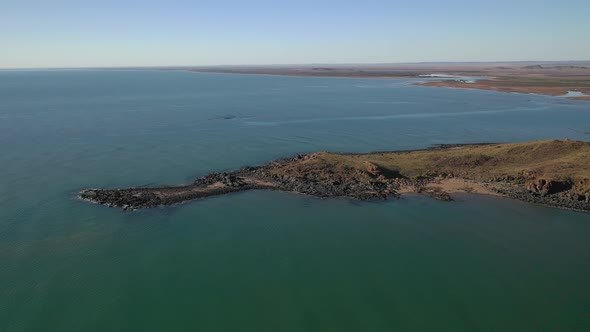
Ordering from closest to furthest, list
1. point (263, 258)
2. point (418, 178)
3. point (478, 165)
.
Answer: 1. point (263, 258)
2. point (418, 178)
3. point (478, 165)

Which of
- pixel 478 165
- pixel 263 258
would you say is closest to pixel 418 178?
pixel 478 165

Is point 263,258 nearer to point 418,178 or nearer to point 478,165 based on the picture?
point 418,178

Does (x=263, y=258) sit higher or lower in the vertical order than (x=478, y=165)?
lower

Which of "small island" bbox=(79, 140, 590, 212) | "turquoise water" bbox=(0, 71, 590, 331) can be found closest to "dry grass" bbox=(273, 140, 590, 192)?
"small island" bbox=(79, 140, 590, 212)

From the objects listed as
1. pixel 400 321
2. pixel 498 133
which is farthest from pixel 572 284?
pixel 498 133

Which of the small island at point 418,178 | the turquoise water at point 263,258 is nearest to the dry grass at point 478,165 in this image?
the small island at point 418,178

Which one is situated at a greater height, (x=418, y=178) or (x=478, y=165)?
(x=478, y=165)

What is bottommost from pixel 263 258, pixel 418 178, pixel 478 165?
pixel 263 258

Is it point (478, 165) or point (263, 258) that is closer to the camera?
point (263, 258)

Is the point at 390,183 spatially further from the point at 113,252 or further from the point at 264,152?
the point at 113,252

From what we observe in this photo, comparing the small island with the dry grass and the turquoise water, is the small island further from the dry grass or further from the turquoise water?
the turquoise water

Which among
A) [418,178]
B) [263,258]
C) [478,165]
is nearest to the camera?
[263,258]
